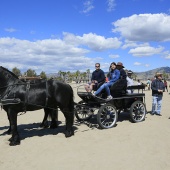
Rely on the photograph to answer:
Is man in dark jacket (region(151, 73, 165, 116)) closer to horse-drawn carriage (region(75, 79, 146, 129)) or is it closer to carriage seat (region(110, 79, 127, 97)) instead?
horse-drawn carriage (region(75, 79, 146, 129))

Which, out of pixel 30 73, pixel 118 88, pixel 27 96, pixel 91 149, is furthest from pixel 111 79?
pixel 30 73

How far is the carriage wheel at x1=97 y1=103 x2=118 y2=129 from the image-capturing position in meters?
8.65

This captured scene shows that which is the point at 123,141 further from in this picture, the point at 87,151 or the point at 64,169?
the point at 64,169

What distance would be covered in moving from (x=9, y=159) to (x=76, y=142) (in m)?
1.96

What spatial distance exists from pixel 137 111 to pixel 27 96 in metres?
4.39

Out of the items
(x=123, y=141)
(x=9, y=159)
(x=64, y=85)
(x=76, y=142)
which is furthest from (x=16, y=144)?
(x=123, y=141)

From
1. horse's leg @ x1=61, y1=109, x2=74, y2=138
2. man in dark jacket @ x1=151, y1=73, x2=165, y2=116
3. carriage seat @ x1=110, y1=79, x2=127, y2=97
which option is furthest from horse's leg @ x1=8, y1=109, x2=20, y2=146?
man in dark jacket @ x1=151, y1=73, x2=165, y2=116

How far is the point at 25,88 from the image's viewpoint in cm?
762

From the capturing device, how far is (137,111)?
983cm

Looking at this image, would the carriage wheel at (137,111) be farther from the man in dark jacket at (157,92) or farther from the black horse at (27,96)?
the black horse at (27,96)

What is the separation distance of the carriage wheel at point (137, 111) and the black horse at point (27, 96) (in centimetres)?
268

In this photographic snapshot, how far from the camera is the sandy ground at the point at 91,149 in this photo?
5430 millimetres

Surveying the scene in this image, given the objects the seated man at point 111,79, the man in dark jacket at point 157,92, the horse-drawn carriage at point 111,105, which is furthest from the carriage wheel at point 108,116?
the man in dark jacket at point 157,92

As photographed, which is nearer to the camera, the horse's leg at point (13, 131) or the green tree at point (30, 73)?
the horse's leg at point (13, 131)
